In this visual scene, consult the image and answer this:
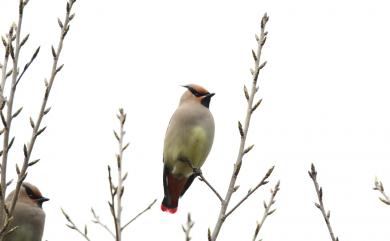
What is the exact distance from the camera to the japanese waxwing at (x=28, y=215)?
6305 mm

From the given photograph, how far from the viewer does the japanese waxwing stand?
6305 millimetres

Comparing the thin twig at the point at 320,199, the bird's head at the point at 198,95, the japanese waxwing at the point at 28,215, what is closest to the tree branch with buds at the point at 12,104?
the thin twig at the point at 320,199

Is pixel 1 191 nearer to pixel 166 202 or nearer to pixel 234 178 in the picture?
pixel 234 178

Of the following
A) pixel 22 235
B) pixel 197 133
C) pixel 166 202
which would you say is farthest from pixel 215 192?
pixel 166 202

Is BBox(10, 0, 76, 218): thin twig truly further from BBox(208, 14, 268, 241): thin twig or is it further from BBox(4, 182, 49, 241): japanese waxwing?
BBox(4, 182, 49, 241): japanese waxwing

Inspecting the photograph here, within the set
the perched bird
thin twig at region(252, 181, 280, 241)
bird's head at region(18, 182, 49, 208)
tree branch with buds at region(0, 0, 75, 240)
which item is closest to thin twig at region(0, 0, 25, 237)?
tree branch with buds at region(0, 0, 75, 240)

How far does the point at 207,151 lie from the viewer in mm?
7602

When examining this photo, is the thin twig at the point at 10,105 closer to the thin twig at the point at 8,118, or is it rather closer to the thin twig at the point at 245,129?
the thin twig at the point at 8,118

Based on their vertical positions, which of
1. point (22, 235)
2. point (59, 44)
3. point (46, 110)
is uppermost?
point (59, 44)

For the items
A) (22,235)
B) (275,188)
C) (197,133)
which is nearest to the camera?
(275,188)

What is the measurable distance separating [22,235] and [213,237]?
11.2 feet

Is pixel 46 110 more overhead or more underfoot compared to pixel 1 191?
more overhead

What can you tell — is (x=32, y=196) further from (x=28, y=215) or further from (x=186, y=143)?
(x=186, y=143)

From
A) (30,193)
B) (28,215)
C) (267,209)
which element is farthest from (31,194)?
(267,209)
